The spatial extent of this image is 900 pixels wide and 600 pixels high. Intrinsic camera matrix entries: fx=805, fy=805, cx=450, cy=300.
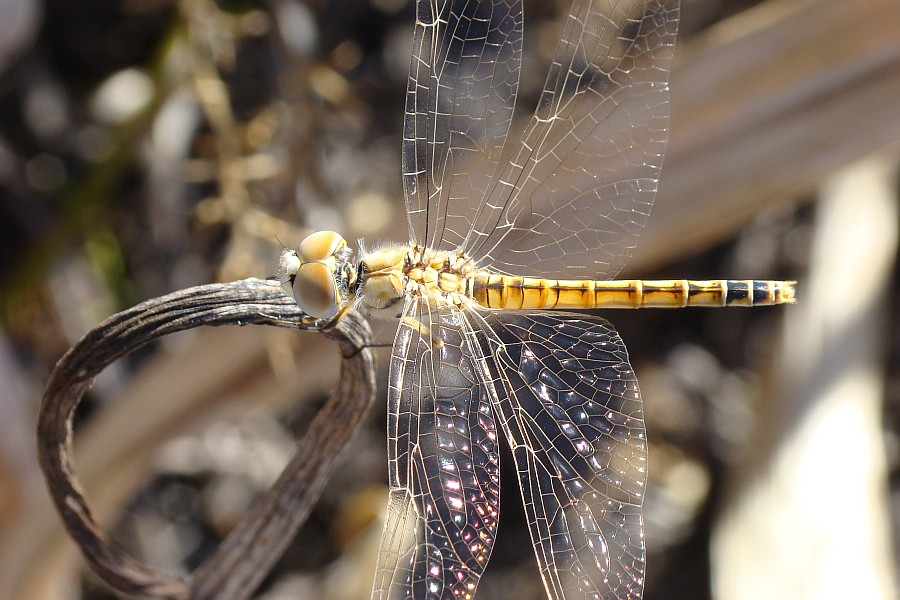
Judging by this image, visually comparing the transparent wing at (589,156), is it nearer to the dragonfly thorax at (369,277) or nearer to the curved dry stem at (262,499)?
the dragonfly thorax at (369,277)

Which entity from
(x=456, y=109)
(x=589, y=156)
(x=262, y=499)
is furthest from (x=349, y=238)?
(x=262, y=499)

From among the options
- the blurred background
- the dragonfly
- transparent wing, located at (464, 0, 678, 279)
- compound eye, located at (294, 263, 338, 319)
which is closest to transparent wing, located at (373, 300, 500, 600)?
the dragonfly

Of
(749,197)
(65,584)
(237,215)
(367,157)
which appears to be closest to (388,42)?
(367,157)

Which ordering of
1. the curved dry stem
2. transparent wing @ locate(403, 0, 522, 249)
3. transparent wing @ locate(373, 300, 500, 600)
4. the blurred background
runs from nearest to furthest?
the curved dry stem < transparent wing @ locate(373, 300, 500, 600) < transparent wing @ locate(403, 0, 522, 249) < the blurred background

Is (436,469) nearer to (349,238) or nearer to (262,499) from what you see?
(262,499)

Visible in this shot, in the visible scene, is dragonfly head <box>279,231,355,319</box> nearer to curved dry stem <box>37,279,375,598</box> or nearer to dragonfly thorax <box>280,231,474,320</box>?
dragonfly thorax <box>280,231,474,320</box>

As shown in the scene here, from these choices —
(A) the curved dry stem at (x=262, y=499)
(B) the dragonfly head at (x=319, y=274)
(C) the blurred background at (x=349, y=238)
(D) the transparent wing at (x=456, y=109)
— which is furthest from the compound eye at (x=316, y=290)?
(C) the blurred background at (x=349, y=238)

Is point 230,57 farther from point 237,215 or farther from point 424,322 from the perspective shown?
point 424,322
